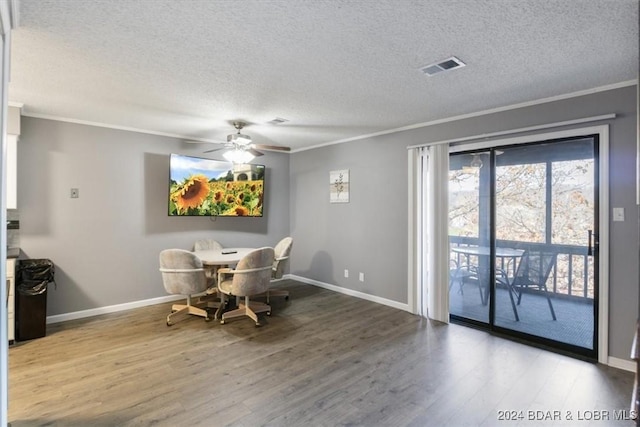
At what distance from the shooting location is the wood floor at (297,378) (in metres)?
2.16

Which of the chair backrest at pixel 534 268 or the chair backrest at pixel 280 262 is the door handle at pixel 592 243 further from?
the chair backrest at pixel 280 262

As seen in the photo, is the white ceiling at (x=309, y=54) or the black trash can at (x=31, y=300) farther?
the black trash can at (x=31, y=300)

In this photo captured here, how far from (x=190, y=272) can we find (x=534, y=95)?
13.7 feet

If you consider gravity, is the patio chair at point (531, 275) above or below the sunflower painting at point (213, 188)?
below

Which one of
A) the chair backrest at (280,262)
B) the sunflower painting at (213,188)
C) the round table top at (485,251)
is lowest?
the chair backrest at (280,262)

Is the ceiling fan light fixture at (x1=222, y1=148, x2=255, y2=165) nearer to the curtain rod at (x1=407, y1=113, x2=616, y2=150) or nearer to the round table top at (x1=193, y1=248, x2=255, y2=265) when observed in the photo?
the round table top at (x1=193, y1=248, x2=255, y2=265)

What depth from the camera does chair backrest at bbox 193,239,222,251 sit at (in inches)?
193

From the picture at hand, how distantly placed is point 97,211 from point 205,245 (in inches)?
59.1

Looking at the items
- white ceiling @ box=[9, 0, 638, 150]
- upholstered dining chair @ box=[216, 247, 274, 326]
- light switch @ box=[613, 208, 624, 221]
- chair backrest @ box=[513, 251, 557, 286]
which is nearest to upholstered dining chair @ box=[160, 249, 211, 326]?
upholstered dining chair @ box=[216, 247, 274, 326]

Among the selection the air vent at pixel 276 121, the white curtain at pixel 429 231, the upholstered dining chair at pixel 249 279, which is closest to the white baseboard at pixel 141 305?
the white curtain at pixel 429 231

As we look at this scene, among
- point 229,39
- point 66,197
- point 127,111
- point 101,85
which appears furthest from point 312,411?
point 66,197

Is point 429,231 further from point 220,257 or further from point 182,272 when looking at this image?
point 182,272

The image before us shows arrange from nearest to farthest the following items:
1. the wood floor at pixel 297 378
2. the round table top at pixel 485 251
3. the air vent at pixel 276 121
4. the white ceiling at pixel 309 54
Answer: the white ceiling at pixel 309 54, the wood floor at pixel 297 378, the round table top at pixel 485 251, the air vent at pixel 276 121

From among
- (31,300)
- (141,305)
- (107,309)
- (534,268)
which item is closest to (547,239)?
(534,268)
